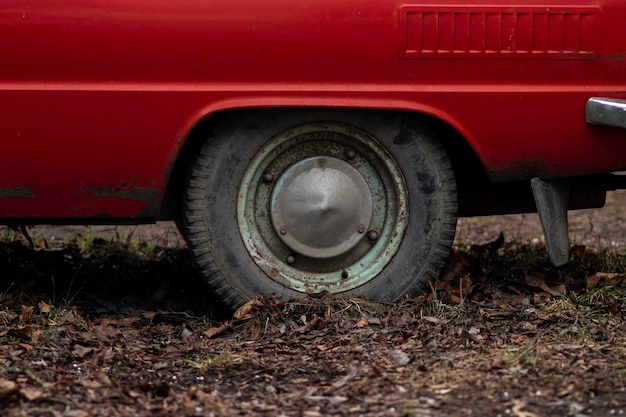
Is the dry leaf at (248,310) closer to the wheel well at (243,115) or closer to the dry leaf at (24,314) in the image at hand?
the wheel well at (243,115)

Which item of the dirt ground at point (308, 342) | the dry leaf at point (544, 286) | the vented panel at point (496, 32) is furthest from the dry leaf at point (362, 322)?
the vented panel at point (496, 32)

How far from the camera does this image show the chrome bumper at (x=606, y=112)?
13.5 ft

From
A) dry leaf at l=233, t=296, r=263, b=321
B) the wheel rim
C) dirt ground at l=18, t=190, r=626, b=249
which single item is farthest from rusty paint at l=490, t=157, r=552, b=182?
dirt ground at l=18, t=190, r=626, b=249

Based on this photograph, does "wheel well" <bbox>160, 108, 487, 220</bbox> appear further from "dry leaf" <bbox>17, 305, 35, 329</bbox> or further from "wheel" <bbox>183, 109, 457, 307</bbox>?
"dry leaf" <bbox>17, 305, 35, 329</bbox>

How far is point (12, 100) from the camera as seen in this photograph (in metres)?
4.01

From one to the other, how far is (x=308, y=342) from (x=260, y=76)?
3.31ft

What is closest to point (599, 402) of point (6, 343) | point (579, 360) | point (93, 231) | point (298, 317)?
point (579, 360)

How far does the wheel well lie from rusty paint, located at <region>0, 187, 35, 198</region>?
21.6 inches

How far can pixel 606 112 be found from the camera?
4148mm

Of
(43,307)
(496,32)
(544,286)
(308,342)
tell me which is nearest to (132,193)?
(43,307)

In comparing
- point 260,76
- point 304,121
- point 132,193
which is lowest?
point 132,193

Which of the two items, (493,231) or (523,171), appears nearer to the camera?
(523,171)

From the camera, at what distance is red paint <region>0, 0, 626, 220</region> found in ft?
13.1

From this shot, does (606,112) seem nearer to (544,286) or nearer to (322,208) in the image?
(544,286)
